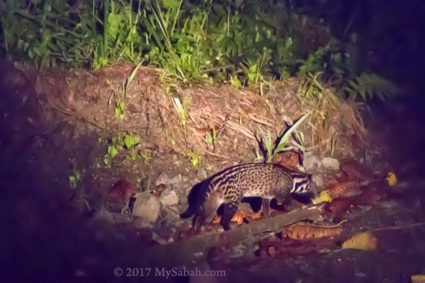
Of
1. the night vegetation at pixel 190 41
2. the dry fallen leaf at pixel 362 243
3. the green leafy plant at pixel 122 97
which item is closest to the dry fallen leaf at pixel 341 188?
the dry fallen leaf at pixel 362 243

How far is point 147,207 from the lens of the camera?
4.38 metres

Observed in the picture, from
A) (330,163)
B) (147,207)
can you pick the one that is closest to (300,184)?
(330,163)

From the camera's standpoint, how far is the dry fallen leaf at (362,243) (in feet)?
12.9

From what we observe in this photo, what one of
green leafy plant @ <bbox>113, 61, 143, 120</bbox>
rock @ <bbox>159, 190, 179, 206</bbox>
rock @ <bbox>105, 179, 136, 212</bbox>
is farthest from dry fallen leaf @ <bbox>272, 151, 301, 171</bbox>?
green leafy plant @ <bbox>113, 61, 143, 120</bbox>

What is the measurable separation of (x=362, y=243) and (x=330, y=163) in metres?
1.39

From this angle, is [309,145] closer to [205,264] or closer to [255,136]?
[255,136]

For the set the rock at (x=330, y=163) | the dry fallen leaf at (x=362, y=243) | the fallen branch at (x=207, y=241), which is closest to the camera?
the fallen branch at (x=207, y=241)

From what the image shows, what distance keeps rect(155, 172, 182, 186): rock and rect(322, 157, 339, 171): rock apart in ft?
5.50

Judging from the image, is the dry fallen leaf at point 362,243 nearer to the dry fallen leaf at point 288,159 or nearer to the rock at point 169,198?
the dry fallen leaf at point 288,159

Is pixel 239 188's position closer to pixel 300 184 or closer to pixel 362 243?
pixel 300 184

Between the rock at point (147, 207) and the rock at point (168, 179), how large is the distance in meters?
0.35

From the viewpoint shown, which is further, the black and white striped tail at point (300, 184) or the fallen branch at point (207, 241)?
the black and white striped tail at point (300, 184)

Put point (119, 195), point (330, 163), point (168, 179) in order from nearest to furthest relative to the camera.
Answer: point (119, 195)
point (168, 179)
point (330, 163)

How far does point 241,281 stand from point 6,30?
13.9ft
